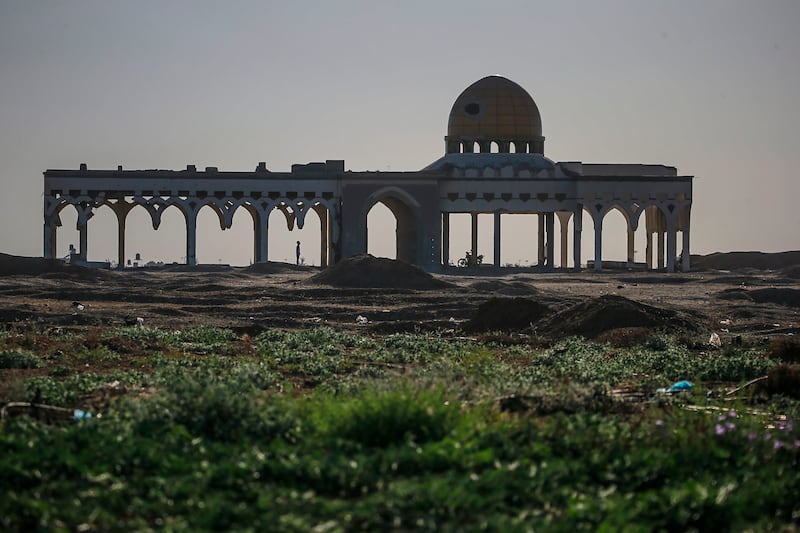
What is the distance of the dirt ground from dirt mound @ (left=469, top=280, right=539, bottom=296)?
0.04 meters

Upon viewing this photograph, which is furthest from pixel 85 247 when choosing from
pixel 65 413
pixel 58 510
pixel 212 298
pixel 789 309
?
pixel 58 510

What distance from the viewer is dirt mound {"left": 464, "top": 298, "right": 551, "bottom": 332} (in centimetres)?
2677

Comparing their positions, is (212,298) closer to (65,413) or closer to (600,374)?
(600,374)

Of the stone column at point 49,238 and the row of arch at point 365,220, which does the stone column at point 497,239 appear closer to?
the row of arch at point 365,220

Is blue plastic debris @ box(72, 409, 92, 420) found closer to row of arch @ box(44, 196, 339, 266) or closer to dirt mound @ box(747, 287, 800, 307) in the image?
dirt mound @ box(747, 287, 800, 307)

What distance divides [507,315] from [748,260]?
51.9 meters

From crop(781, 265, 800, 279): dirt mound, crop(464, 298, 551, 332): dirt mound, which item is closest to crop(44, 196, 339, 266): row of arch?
crop(781, 265, 800, 279): dirt mound

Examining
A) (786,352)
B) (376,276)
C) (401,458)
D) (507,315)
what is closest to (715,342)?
(786,352)

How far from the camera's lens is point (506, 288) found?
41844mm

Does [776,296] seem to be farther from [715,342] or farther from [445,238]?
[445,238]

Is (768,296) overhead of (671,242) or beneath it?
beneath

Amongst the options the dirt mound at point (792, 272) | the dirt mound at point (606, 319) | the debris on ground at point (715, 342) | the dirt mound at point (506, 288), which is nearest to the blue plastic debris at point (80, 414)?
the debris on ground at point (715, 342)

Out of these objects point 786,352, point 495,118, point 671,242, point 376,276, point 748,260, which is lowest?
point 786,352

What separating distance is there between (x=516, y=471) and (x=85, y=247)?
5349 cm
